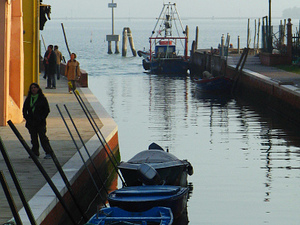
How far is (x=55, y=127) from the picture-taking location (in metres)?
17.9

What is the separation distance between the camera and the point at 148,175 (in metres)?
12.2

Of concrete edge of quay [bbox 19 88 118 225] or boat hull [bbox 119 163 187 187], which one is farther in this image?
boat hull [bbox 119 163 187 187]

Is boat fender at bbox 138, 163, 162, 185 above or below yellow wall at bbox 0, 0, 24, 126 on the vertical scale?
below

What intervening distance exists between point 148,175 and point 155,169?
615 millimetres

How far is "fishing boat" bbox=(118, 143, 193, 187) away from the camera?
40.3 ft

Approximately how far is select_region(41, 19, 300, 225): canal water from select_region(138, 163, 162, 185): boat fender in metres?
0.99

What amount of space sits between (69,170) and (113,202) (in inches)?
49.2

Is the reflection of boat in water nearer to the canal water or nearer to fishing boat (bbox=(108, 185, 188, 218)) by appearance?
the canal water

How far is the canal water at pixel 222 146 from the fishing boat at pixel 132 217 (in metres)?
1.86

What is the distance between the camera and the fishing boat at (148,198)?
1101 cm

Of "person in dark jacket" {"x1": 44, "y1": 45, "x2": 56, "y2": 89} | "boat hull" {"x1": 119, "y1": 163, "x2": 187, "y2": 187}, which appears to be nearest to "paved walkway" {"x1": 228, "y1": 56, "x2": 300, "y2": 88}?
"person in dark jacket" {"x1": 44, "y1": 45, "x2": 56, "y2": 89}

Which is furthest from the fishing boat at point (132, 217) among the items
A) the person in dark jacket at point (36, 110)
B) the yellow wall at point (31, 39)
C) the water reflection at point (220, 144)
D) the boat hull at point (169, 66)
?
the boat hull at point (169, 66)

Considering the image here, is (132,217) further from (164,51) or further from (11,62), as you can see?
(164,51)

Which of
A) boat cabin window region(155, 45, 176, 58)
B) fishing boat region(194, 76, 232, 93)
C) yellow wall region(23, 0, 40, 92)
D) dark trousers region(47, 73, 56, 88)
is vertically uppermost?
yellow wall region(23, 0, 40, 92)
